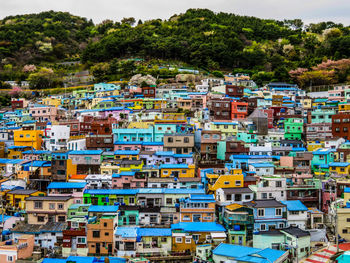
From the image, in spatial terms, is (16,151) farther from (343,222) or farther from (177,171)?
(343,222)

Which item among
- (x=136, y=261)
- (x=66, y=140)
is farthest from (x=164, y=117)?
(x=136, y=261)

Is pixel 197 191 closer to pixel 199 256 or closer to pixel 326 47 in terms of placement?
pixel 199 256

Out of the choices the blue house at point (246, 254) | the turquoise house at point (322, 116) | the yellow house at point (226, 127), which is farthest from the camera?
the turquoise house at point (322, 116)

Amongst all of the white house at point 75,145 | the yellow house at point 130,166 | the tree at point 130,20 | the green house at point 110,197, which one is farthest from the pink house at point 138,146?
the tree at point 130,20

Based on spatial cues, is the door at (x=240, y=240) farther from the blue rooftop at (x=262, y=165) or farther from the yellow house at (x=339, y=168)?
the yellow house at (x=339, y=168)

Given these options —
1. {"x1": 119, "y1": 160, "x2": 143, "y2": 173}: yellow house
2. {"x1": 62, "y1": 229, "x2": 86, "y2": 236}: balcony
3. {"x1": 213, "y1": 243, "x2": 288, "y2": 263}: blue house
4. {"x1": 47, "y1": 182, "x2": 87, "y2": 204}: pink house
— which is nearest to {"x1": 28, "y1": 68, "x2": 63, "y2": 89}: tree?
{"x1": 119, "y1": 160, "x2": 143, "y2": 173}: yellow house

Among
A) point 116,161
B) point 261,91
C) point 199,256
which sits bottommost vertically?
point 199,256

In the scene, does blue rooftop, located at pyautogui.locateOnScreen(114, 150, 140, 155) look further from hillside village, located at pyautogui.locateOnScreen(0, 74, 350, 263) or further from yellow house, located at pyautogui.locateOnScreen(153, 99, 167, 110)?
yellow house, located at pyautogui.locateOnScreen(153, 99, 167, 110)
